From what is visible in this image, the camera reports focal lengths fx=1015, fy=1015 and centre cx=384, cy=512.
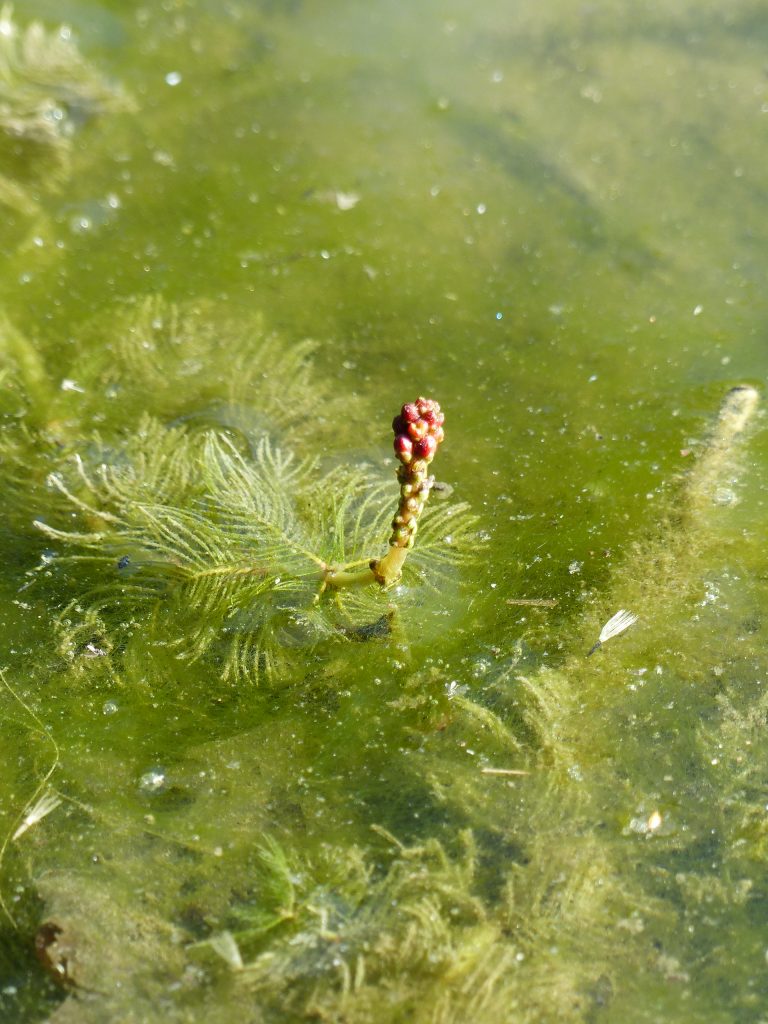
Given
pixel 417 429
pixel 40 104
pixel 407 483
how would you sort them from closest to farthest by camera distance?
pixel 417 429
pixel 407 483
pixel 40 104

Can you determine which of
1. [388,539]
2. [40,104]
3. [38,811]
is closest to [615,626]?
[388,539]

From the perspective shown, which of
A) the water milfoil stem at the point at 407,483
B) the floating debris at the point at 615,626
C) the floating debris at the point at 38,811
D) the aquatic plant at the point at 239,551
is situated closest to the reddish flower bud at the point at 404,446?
the water milfoil stem at the point at 407,483

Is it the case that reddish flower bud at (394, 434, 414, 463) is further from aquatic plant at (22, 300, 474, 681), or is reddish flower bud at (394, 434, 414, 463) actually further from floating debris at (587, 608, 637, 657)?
floating debris at (587, 608, 637, 657)

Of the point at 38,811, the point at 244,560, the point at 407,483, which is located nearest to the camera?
the point at 407,483

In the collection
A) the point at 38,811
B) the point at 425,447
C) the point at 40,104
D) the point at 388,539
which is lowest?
the point at 38,811

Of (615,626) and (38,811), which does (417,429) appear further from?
(38,811)

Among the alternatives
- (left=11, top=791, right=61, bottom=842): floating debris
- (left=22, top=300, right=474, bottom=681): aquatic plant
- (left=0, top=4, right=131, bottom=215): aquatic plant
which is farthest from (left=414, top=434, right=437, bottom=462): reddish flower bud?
(left=0, top=4, right=131, bottom=215): aquatic plant
